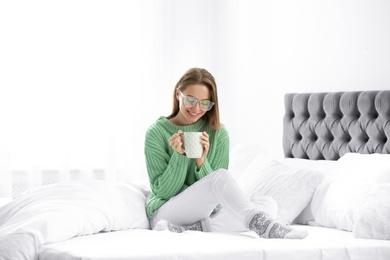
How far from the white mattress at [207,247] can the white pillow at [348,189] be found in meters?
0.25

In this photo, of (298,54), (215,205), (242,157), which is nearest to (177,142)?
(215,205)

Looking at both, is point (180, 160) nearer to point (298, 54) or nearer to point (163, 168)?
point (163, 168)

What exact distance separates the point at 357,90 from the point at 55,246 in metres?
2.14

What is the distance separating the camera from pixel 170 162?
3232mm

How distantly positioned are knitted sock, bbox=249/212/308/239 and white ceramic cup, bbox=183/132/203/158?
1.18ft

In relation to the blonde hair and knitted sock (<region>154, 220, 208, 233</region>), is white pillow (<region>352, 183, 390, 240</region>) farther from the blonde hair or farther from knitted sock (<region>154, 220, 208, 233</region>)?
the blonde hair

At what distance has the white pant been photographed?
2898mm

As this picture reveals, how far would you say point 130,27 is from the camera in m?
5.77

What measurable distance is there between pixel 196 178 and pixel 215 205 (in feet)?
0.66

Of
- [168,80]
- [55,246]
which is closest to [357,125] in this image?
[55,246]

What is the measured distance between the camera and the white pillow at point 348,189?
319 centimetres

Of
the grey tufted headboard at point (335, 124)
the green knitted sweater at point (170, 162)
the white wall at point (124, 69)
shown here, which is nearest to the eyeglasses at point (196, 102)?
the green knitted sweater at point (170, 162)

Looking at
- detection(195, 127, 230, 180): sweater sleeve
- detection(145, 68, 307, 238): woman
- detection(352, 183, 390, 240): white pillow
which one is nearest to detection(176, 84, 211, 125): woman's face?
detection(145, 68, 307, 238): woman

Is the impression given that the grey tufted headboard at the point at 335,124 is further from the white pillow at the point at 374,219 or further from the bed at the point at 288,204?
the white pillow at the point at 374,219
